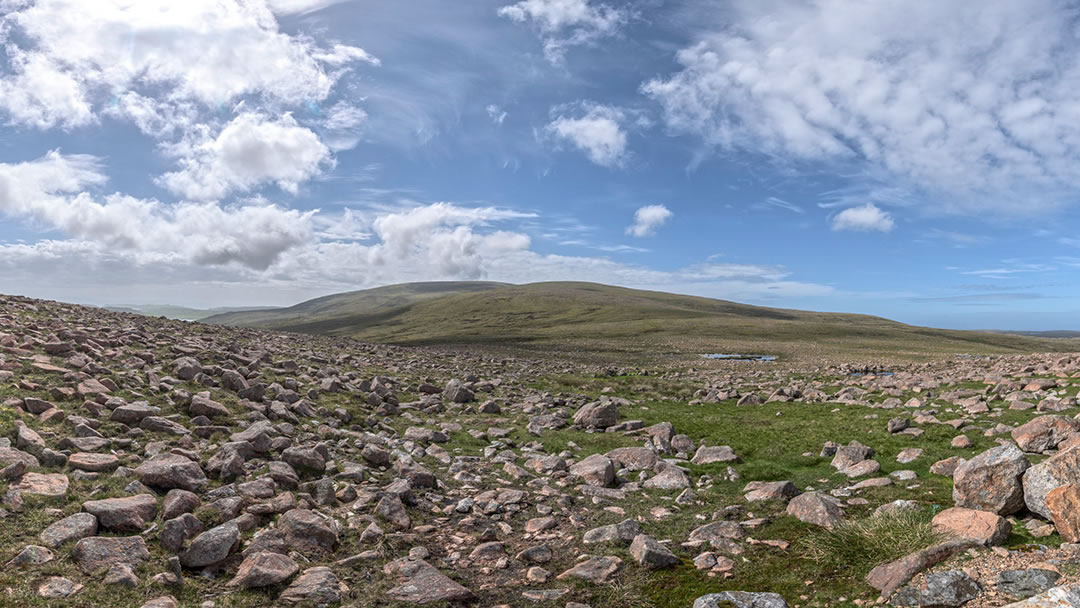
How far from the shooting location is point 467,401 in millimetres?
26500

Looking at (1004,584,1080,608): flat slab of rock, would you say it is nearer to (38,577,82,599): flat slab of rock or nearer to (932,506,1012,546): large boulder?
(932,506,1012,546): large boulder

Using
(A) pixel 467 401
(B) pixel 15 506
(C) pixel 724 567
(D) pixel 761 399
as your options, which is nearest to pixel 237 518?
(B) pixel 15 506

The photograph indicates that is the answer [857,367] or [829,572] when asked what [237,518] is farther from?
[857,367]

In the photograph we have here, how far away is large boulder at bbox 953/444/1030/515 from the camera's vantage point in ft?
28.3

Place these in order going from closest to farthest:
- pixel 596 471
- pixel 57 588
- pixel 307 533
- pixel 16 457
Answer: pixel 57 588, pixel 307 533, pixel 16 457, pixel 596 471

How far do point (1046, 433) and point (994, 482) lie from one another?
5976 millimetres

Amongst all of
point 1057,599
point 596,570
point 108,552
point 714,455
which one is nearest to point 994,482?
point 1057,599

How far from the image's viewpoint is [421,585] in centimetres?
856

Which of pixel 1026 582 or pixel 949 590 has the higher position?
pixel 1026 582

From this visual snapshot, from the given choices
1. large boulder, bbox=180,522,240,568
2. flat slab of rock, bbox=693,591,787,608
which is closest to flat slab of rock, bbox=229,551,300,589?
large boulder, bbox=180,522,240,568

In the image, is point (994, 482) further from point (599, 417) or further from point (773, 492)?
point (599, 417)

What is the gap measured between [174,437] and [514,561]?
9.55 metres

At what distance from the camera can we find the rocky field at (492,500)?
7633 millimetres

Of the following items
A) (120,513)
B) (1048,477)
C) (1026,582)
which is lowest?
(120,513)
